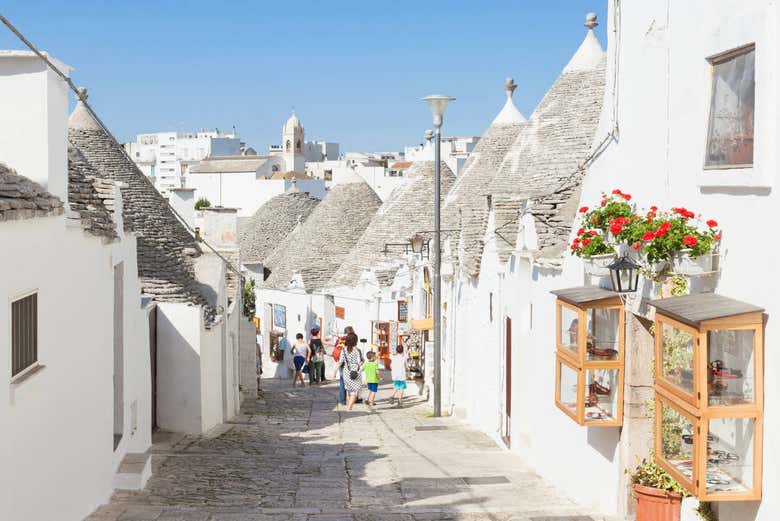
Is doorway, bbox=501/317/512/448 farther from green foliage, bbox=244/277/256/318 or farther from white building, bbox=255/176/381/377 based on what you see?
green foliage, bbox=244/277/256/318

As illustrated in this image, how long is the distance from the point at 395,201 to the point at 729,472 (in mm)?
26745

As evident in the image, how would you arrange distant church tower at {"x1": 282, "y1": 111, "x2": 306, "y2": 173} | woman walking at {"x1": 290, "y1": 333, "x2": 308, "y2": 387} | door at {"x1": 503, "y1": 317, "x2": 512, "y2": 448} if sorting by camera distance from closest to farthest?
door at {"x1": 503, "y1": 317, "x2": 512, "y2": 448} → woman walking at {"x1": 290, "y1": 333, "x2": 308, "y2": 387} → distant church tower at {"x1": 282, "y1": 111, "x2": 306, "y2": 173}

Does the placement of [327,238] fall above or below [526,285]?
above

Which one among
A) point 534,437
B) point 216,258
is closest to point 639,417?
point 534,437

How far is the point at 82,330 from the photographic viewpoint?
28.6 feet

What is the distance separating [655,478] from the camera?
741 cm

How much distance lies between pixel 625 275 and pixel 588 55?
12432 millimetres

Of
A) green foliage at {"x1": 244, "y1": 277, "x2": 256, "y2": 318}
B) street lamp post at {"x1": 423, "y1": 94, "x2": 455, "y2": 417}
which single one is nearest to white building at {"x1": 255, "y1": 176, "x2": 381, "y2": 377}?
green foliage at {"x1": 244, "y1": 277, "x2": 256, "y2": 318}

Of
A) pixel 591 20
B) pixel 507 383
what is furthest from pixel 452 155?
pixel 507 383

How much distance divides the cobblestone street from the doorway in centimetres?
34

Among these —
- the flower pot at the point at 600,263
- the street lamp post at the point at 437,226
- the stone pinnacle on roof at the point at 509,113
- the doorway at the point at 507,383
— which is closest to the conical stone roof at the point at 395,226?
the stone pinnacle on roof at the point at 509,113

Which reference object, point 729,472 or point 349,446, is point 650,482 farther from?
point 349,446

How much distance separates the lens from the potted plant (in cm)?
712

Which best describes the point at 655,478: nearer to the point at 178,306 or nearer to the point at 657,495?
the point at 657,495
